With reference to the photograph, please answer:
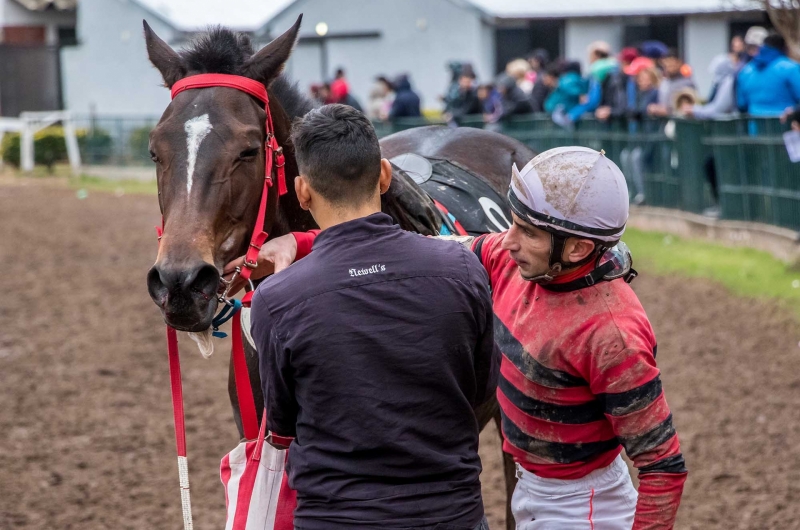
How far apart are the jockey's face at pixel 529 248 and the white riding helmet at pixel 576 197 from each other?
0.04 meters

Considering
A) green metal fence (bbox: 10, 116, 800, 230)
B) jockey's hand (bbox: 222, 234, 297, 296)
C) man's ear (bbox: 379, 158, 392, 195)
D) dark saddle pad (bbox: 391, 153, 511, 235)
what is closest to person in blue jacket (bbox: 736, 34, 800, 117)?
green metal fence (bbox: 10, 116, 800, 230)

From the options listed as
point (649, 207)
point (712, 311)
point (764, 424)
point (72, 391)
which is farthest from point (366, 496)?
point (649, 207)

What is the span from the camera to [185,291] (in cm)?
261

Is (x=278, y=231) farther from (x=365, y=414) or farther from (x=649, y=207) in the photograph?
(x=649, y=207)

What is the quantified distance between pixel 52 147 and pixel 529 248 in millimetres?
22362

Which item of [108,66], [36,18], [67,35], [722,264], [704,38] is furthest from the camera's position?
[67,35]

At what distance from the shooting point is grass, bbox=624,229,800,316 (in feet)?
27.6

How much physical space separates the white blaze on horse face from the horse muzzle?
274 millimetres

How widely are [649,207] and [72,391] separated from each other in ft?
26.0

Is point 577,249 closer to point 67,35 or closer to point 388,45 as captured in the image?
point 388,45

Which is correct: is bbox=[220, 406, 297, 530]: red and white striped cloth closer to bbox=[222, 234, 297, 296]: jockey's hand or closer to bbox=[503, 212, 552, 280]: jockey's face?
bbox=[222, 234, 297, 296]: jockey's hand

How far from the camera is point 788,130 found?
29.0ft

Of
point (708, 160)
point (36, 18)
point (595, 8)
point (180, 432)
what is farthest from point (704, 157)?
point (36, 18)

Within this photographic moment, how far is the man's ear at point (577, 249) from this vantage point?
2.46 meters
